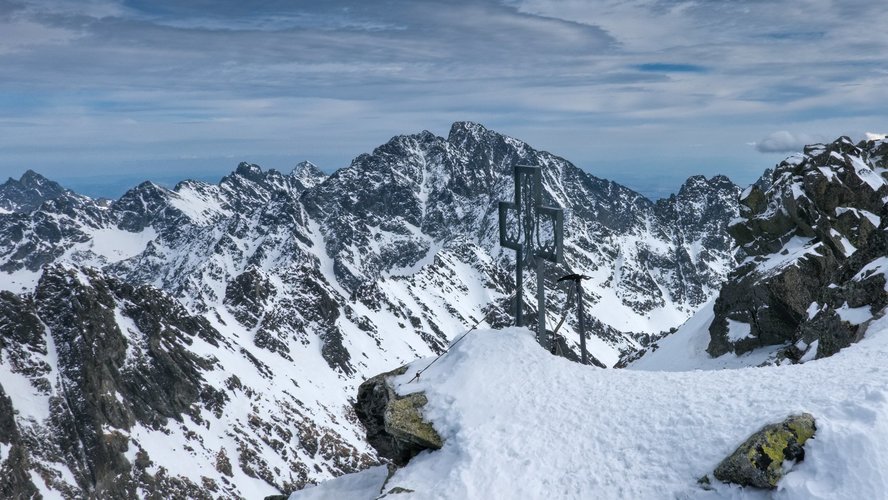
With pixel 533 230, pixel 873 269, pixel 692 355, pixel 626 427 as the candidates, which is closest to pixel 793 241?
pixel 692 355

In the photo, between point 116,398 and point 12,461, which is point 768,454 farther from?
point 116,398

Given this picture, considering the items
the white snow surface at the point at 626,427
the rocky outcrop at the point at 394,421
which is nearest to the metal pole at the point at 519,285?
the white snow surface at the point at 626,427

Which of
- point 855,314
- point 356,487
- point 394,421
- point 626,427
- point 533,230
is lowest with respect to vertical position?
point 356,487

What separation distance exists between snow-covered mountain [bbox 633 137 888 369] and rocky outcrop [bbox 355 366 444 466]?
2352cm

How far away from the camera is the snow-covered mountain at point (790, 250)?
42.1 metres

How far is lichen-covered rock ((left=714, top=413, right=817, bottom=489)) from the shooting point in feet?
43.1

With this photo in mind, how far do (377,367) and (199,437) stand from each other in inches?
2661

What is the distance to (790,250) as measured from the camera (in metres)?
47.3

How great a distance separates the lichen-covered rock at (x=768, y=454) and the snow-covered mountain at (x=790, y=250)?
21.4m

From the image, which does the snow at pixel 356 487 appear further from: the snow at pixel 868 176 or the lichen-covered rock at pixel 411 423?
the snow at pixel 868 176

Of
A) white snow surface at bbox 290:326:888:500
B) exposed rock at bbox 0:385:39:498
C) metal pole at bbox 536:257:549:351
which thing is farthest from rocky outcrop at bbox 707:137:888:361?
exposed rock at bbox 0:385:39:498

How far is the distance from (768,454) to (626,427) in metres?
3.77

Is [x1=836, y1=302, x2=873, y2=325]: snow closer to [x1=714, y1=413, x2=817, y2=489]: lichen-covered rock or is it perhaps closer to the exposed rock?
[x1=714, y1=413, x2=817, y2=489]: lichen-covered rock

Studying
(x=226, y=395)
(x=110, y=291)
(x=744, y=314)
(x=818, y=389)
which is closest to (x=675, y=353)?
(x=744, y=314)
